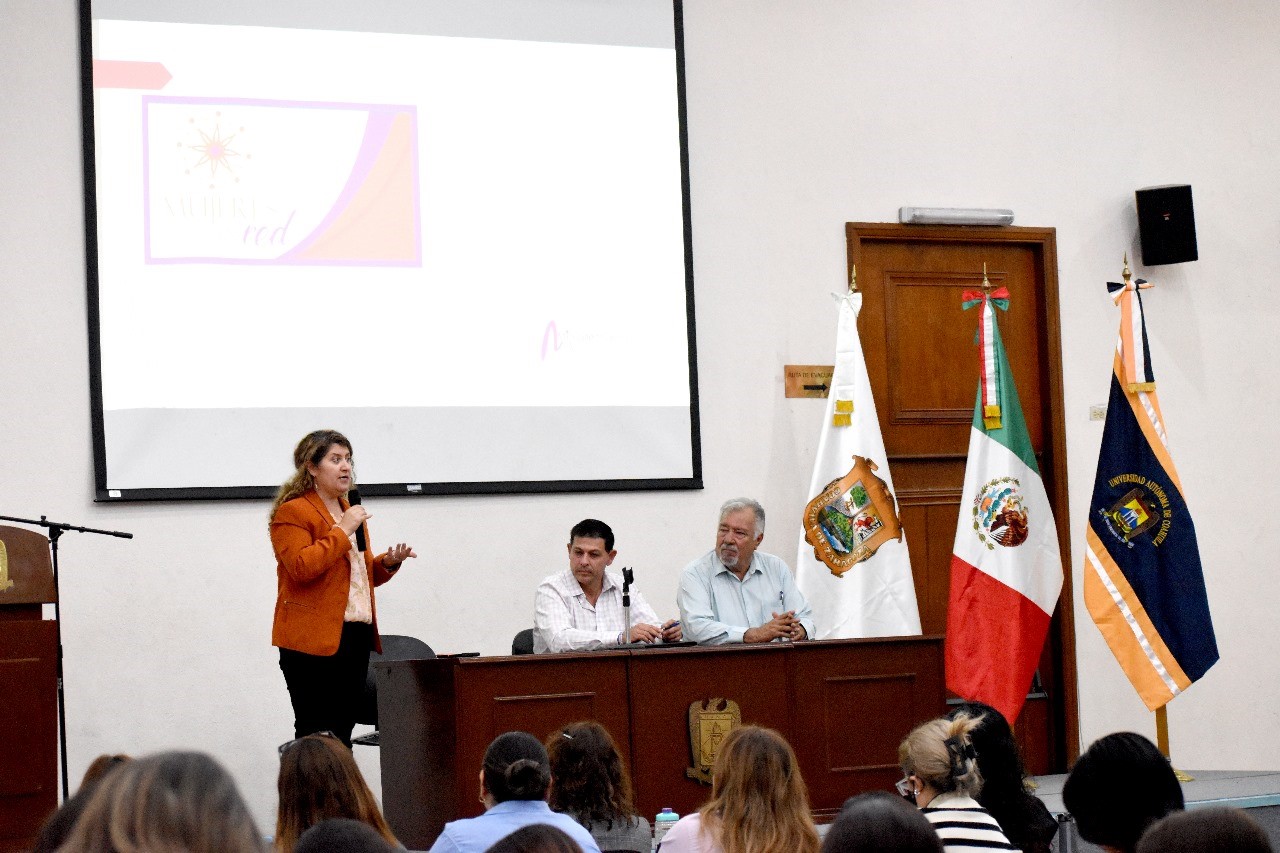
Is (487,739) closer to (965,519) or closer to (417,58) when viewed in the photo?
(965,519)

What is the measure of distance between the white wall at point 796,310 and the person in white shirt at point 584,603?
3.26 ft

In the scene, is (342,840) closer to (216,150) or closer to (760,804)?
(760,804)

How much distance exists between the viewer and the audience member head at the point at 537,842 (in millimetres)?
1525

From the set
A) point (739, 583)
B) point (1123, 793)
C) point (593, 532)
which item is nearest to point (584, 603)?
point (593, 532)

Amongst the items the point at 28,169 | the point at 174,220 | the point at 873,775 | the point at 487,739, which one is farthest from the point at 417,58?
the point at 873,775

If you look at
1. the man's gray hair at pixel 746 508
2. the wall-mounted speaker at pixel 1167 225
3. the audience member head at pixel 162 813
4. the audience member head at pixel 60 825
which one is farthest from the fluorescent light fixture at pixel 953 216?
the audience member head at pixel 162 813

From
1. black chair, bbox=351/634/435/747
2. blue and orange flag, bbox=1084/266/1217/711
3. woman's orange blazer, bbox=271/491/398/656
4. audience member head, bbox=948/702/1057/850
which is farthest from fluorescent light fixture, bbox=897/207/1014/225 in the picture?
audience member head, bbox=948/702/1057/850

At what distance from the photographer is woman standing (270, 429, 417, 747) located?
458 centimetres

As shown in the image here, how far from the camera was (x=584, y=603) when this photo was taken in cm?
522

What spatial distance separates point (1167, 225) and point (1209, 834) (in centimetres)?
590

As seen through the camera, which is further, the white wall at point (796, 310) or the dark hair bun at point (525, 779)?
the white wall at point (796, 310)

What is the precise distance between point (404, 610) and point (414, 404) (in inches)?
34.2

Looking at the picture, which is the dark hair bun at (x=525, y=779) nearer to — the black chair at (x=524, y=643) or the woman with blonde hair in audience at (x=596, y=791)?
the woman with blonde hair in audience at (x=596, y=791)

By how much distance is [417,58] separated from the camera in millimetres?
6266
